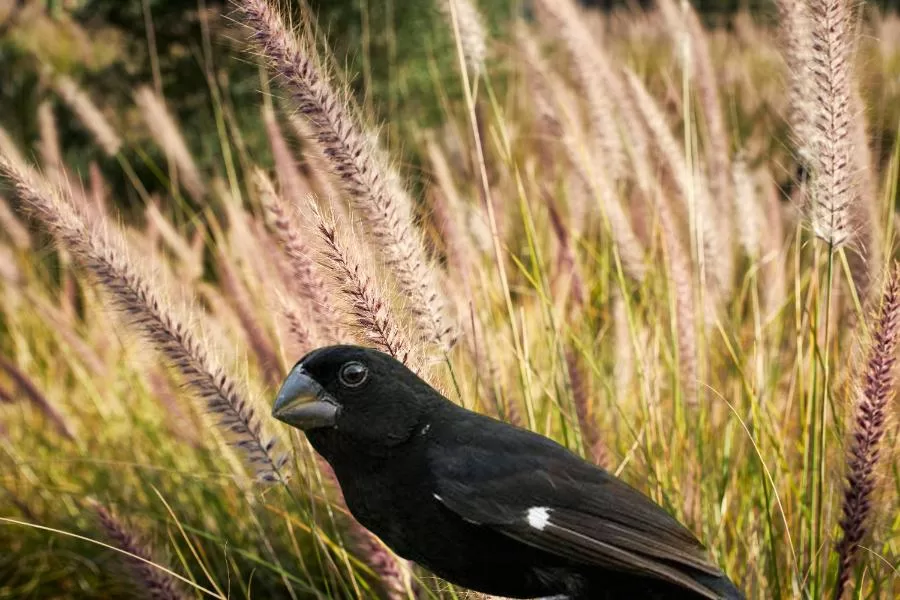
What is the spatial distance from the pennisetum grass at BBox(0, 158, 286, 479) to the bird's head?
0.96 ft

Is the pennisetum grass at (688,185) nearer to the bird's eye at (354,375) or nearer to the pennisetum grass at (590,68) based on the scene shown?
the pennisetum grass at (590,68)

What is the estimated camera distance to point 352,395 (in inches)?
49.3

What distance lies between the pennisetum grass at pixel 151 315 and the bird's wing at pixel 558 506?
0.37 m

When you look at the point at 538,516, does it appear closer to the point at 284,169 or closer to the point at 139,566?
the point at 139,566

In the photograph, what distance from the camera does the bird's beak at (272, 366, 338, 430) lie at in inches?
48.3

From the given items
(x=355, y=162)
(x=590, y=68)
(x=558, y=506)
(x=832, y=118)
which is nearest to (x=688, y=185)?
(x=590, y=68)

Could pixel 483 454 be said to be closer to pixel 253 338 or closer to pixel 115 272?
pixel 115 272

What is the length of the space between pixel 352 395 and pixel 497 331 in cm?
121

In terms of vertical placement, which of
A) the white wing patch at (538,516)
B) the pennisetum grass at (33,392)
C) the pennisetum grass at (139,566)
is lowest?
the pennisetum grass at (139,566)

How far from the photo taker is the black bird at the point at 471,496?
1252 millimetres

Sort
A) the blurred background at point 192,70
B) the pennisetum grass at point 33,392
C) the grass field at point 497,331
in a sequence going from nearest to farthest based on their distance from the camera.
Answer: the grass field at point 497,331 → the pennisetum grass at point 33,392 → the blurred background at point 192,70

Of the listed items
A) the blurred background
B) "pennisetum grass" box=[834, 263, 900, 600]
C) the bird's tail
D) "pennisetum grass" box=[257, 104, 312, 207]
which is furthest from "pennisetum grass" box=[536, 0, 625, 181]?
the blurred background

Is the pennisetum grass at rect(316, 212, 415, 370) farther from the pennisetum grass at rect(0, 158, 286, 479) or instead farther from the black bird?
the pennisetum grass at rect(0, 158, 286, 479)

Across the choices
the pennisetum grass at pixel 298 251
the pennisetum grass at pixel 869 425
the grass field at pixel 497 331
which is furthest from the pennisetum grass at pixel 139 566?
the pennisetum grass at pixel 869 425
